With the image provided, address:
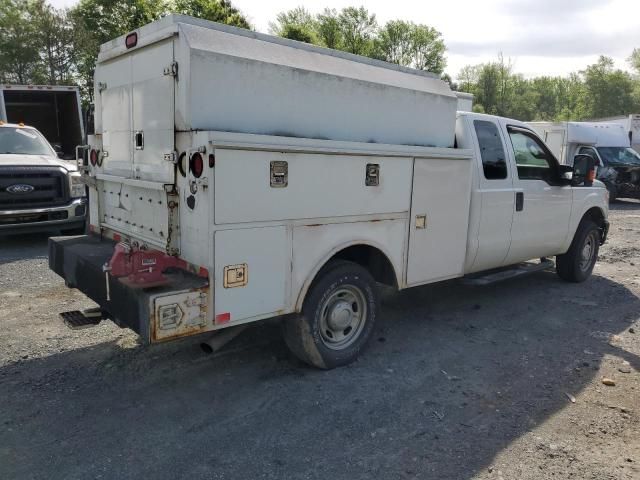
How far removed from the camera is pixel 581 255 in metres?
7.46

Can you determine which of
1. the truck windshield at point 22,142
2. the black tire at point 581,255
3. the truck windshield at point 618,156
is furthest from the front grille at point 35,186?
the truck windshield at point 618,156

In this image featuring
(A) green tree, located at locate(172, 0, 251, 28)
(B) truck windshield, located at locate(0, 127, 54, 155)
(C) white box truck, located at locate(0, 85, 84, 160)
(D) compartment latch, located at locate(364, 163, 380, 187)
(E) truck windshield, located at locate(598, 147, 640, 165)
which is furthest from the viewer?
(A) green tree, located at locate(172, 0, 251, 28)

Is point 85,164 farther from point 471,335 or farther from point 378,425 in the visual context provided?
point 471,335

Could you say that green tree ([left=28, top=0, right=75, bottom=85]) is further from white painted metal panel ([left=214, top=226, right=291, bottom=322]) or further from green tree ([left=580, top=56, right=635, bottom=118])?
green tree ([left=580, top=56, right=635, bottom=118])

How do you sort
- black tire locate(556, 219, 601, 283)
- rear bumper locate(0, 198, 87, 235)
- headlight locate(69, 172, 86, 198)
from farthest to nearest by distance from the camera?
headlight locate(69, 172, 86, 198) < rear bumper locate(0, 198, 87, 235) < black tire locate(556, 219, 601, 283)

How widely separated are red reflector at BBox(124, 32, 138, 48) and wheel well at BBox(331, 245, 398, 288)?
2.31 m

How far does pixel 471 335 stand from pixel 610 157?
16.3m

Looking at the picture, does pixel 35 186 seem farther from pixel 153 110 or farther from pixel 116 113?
pixel 153 110

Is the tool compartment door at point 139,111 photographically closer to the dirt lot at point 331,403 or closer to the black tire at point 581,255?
the dirt lot at point 331,403

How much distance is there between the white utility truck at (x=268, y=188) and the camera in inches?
139

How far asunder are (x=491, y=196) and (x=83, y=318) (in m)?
4.05

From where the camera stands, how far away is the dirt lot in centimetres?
321

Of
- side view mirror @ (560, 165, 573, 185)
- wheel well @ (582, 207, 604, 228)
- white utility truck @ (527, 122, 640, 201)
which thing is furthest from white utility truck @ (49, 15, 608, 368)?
white utility truck @ (527, 122, 640, 201)

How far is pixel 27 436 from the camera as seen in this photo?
3398mm
